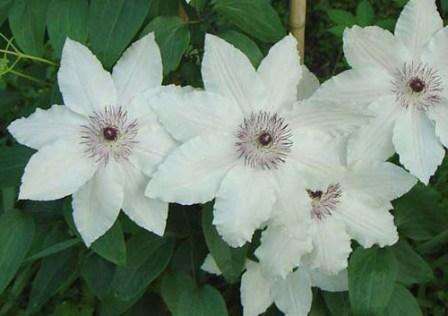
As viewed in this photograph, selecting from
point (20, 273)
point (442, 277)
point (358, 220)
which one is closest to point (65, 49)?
point (358, 220)

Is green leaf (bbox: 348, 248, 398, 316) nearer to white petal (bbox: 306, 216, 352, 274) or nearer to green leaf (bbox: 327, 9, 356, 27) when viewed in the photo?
white petal (bbox: 306, 216, 352, 274)

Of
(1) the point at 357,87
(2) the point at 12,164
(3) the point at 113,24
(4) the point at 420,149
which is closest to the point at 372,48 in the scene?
(1) the point at 357,87

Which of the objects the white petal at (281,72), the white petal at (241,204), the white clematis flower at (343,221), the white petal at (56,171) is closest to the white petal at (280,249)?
the white clematis flower at (343,221)

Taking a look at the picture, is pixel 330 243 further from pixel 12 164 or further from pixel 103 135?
pixel 12 164

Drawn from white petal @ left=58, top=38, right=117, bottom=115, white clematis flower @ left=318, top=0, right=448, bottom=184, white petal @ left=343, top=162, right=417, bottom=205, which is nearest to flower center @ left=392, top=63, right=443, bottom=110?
white clematis flower @ left=318, top=0, right=448, bottom=184

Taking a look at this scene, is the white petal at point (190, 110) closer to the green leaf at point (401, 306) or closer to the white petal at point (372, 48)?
the white petal at point (372, 48)

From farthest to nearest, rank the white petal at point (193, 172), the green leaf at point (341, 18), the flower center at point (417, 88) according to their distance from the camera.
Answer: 1. the green leaf at point (341, 18)
2. the flower center at point (417, 88)
3. the white petal at point (193, 172)
